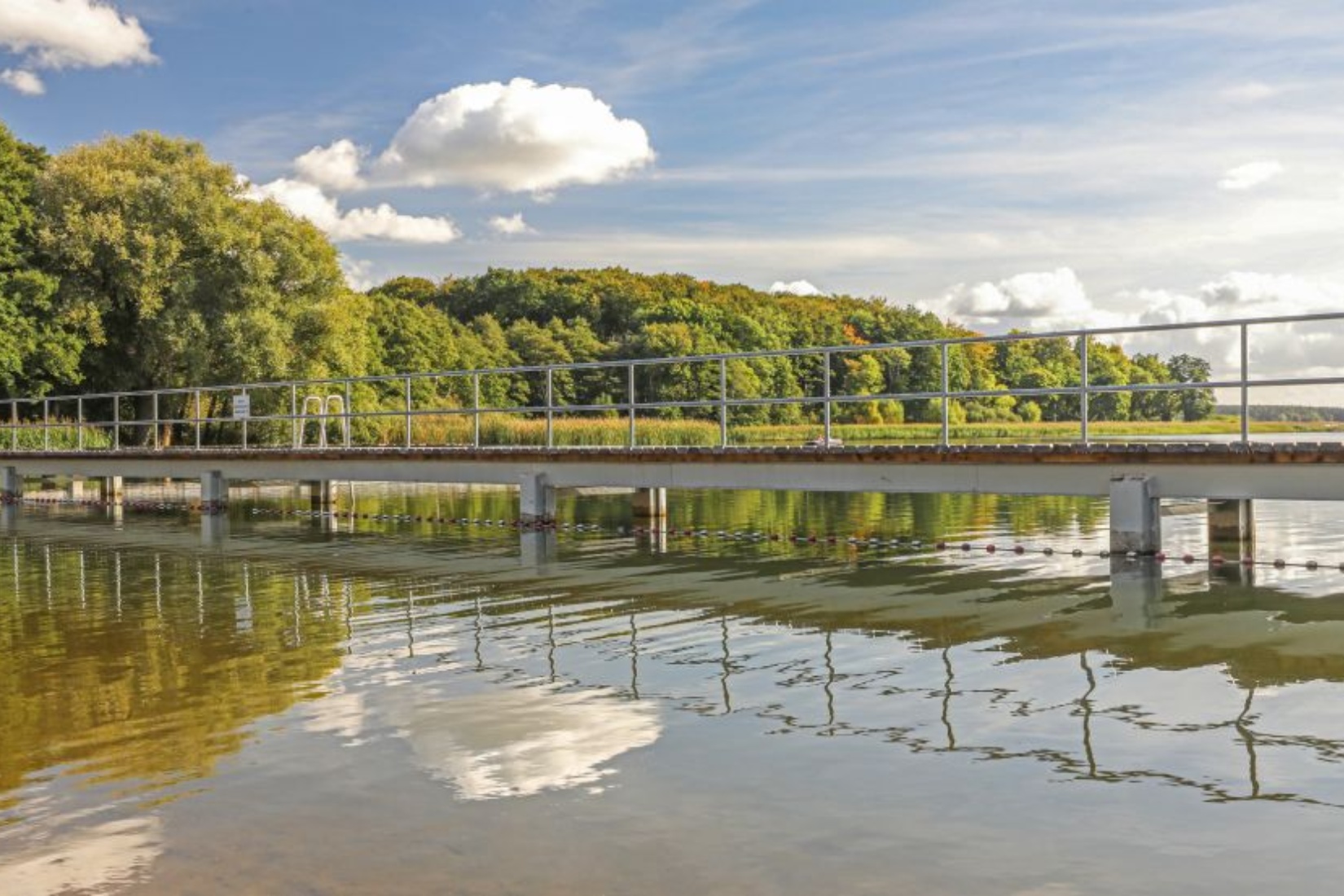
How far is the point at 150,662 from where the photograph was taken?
9227 millimetres

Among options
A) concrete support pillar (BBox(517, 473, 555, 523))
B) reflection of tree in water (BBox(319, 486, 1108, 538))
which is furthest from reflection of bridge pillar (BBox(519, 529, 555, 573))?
reflection of tree in water (BBox(319, 486, 1108, 538))

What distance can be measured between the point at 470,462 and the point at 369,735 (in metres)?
15.1

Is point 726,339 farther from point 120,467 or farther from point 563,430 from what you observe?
point 120,467

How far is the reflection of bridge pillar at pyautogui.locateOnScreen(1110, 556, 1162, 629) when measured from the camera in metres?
Answer: 10.7

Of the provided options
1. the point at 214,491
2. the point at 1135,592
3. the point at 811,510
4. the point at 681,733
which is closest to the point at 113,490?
the point at 214,491

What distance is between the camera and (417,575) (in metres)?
14.6

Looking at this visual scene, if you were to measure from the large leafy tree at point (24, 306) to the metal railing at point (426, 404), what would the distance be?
1.17 metres

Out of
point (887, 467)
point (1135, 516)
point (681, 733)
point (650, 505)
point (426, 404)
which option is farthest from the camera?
point (426, 404)

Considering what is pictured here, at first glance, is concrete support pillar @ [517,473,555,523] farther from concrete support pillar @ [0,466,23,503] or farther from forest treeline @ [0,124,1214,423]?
concrete support pillar @ [0,466,23,503]

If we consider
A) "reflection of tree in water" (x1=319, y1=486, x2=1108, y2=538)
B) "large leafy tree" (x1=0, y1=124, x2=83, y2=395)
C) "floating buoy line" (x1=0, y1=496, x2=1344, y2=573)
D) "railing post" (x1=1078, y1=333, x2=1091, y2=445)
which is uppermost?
"large leafy tree" (x1=0, y1=124, x2=83, y2=395)

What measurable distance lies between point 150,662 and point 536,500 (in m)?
11.2

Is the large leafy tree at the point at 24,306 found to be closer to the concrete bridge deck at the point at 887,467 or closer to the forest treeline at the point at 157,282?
the forest treeline at the point at 157,282

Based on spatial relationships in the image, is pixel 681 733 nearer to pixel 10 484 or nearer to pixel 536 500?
pixel 536 500

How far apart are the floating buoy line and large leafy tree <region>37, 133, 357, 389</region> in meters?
13.4
